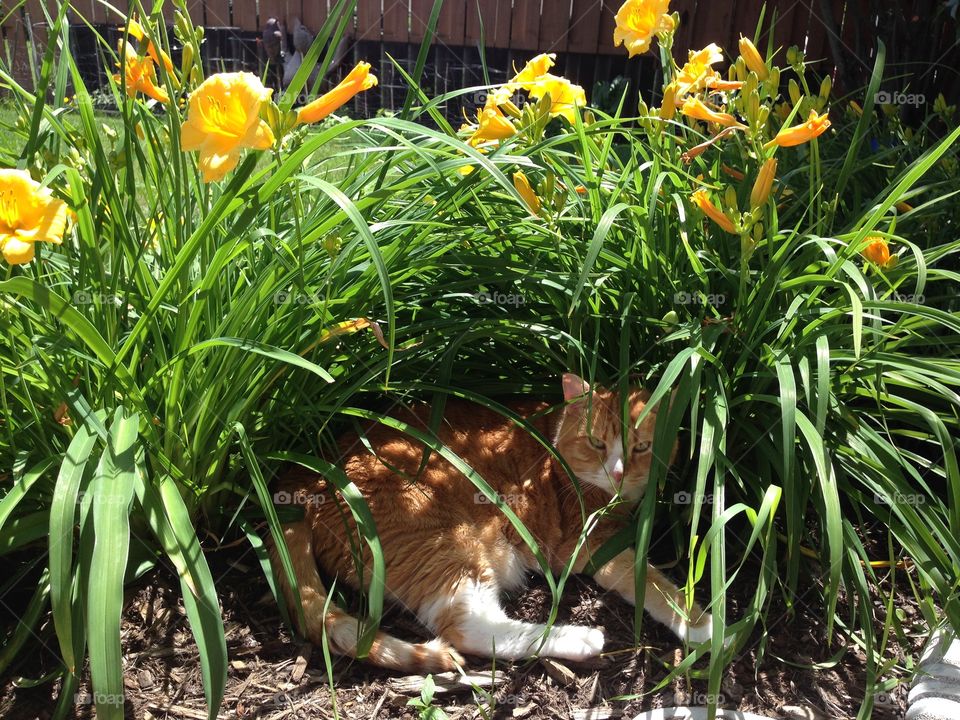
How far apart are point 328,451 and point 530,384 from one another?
0.65 metres

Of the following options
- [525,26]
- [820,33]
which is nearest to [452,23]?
[525,26]

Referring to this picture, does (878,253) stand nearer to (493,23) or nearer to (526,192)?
(526,192)

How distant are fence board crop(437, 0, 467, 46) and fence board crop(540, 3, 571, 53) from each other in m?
0.80

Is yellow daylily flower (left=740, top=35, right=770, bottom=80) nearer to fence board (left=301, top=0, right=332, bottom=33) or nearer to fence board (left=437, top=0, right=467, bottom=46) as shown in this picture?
fence board (left=437, top=0, right=467, bottom=46)

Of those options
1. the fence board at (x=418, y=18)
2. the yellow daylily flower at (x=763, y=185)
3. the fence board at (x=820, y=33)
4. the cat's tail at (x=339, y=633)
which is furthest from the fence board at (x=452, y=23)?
the cat's tail at (x=339, y=633)

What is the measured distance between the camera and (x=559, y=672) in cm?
212

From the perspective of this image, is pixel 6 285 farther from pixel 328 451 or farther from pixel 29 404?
pixel 328 451

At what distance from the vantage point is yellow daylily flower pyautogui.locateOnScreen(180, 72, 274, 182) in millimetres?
1593

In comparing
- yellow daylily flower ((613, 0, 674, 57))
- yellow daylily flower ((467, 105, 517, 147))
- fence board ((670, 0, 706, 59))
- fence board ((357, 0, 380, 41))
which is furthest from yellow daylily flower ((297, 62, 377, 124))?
fence board ((357, 0, 380, 41))

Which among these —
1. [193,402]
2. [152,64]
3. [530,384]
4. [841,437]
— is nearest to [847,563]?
[841,437]

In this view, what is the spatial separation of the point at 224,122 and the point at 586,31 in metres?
7.42

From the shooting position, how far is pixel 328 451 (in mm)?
2398

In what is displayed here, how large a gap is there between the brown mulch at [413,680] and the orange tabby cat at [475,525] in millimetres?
62

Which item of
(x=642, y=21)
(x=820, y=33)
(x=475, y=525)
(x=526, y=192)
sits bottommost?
(x=475, y=525)
